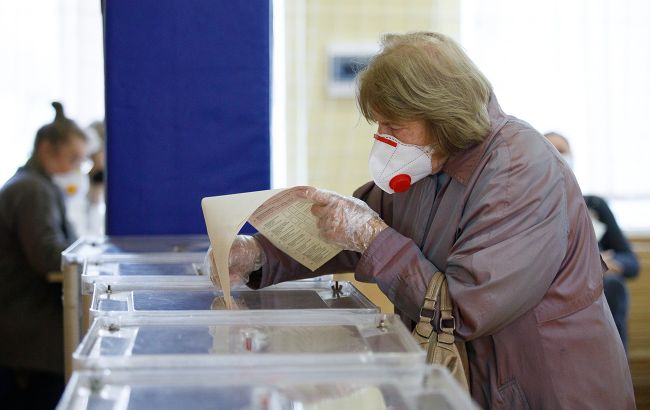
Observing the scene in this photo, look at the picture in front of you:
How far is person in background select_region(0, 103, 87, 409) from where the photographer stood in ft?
9.73

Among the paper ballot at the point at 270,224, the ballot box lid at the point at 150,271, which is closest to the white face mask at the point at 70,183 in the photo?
the ballot box lid at the point at 150,271

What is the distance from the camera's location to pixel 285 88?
351cm

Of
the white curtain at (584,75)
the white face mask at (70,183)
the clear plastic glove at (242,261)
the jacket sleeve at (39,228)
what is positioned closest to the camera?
the clear plastic glove at (242,261)

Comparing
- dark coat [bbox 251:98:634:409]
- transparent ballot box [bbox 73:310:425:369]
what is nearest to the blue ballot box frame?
dark coat [bbox 251:98:634:409]

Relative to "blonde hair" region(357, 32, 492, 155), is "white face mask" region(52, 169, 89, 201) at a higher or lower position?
lower

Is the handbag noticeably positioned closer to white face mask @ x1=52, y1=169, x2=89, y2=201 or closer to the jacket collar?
the jacket collar

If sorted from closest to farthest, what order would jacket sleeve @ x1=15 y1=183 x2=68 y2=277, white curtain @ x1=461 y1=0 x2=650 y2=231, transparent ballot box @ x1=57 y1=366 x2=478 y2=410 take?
1. transparent ballot box @ x1=57 y1=366 x2=478 y2=410
2. jacket sleeve @ x1=15 y1=183 x2=68 y2=277
3. white curtain @ x1=461 y1=0 x2=650 y2=231

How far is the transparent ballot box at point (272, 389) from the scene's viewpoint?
1.02 m

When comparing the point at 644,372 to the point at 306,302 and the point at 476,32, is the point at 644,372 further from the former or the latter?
the point at 306,302

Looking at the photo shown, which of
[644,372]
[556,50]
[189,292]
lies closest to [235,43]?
[189,292]

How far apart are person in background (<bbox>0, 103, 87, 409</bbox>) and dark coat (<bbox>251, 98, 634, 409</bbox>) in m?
1.83

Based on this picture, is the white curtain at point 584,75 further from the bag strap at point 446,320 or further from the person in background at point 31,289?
the bag strap at point 446,320

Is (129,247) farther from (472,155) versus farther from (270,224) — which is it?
(472,155)

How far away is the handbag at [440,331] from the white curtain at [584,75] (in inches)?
92.7
